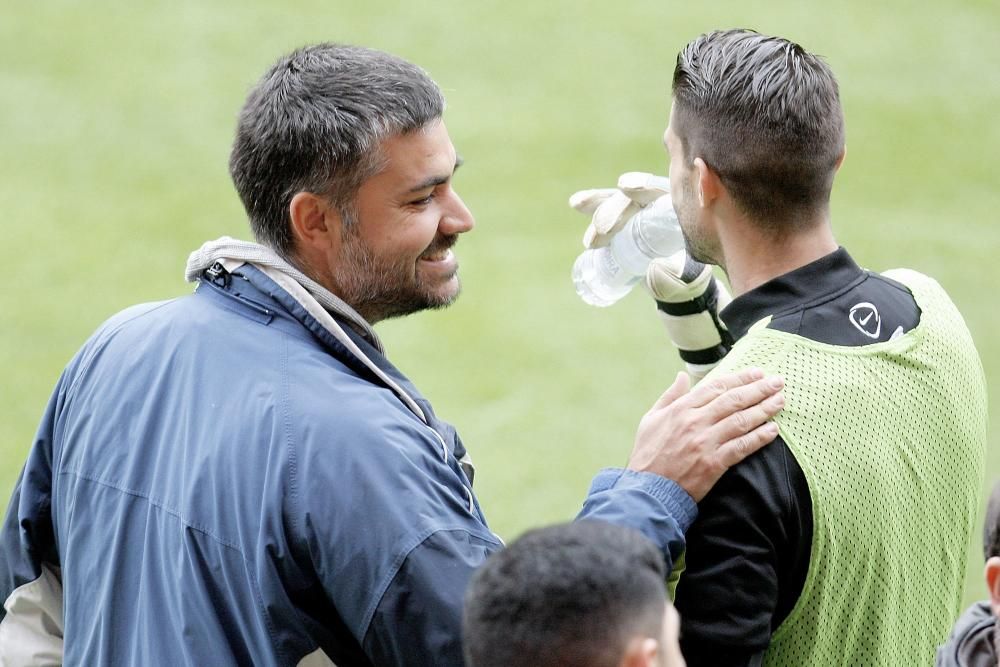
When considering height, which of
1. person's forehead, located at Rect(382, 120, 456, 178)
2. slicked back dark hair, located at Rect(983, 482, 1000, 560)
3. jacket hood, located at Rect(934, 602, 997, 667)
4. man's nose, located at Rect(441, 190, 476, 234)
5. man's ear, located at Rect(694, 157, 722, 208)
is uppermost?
person's forehead, located at Rect(382, 120, 456, 178)

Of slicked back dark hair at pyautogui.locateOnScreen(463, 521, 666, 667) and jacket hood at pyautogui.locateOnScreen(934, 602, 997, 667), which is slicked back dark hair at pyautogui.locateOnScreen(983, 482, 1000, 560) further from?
slicked back dark hair at pyautogui.locateOnScreen(463, 521, 666, 667)

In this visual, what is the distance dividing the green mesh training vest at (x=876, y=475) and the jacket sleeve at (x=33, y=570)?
1382mm

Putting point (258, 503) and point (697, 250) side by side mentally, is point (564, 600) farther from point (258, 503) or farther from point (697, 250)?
point (697, 250)

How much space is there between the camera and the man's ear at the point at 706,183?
104 inches

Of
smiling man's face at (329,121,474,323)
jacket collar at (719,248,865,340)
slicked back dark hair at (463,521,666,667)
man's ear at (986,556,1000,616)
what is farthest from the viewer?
smiling man's face at (329,121,474,323)

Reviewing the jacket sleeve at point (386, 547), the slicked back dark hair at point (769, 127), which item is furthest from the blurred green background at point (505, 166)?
the jacket sleeve at point (386, 547)

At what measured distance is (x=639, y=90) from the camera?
10023 millimetres

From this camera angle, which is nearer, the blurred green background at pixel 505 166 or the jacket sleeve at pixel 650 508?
the jacket sleeve at pixel 650 508

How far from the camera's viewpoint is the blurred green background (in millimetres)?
7098

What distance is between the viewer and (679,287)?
10.9ft

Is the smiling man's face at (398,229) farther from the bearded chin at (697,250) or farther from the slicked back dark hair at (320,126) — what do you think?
the bearded chin at (697,250)

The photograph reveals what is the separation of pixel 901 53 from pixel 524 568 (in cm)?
949

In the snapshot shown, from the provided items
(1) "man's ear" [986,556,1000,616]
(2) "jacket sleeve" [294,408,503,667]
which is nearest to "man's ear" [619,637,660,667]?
(2) "jacket sleeve" [294,408,503,667]

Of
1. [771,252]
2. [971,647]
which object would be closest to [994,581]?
[971,647]
